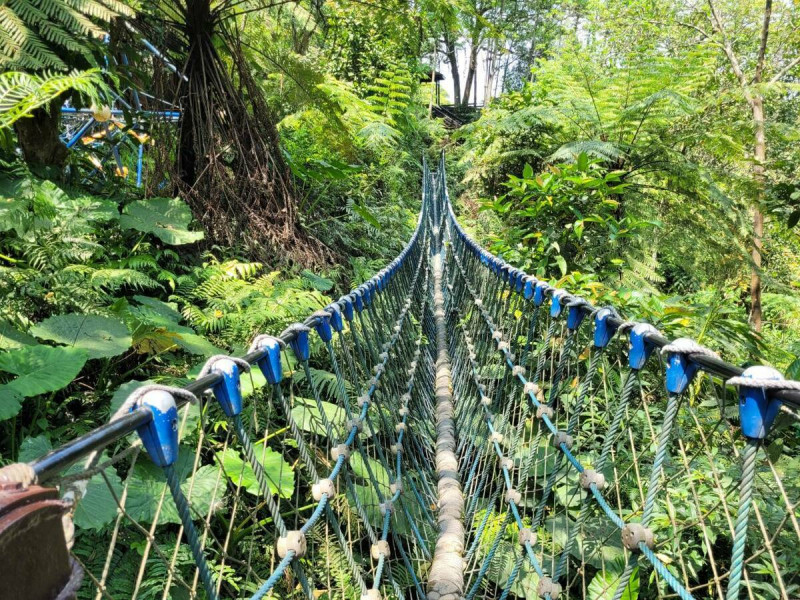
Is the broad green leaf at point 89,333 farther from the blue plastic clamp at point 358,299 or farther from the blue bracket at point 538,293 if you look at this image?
the blue bracket at point 538,293

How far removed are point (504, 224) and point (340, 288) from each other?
1757mm

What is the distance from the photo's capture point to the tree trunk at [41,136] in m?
1.91

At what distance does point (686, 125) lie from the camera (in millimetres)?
3729

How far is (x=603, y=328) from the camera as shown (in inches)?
37.4

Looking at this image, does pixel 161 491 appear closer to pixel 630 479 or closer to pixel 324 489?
pixel 324 489

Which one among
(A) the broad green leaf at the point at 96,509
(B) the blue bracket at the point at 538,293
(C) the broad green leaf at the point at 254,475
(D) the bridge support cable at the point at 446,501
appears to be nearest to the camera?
(A) the broad green leaf at the point at 96,509

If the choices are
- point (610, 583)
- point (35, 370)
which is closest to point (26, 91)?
point (35, 370)

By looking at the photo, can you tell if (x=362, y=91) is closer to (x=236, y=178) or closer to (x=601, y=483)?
(x=236, y=178)

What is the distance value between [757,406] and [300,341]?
70 cm

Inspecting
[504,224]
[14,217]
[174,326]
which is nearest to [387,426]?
[174,326]

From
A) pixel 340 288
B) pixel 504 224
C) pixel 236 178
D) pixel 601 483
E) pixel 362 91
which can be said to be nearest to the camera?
pixel 601 483

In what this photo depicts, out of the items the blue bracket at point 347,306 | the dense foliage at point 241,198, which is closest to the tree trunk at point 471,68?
the dense foliage at point 241,198

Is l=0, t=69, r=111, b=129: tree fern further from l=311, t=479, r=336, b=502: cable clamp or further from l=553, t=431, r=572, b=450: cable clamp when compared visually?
l=553, t=431, r=572, b=450: cable clamp

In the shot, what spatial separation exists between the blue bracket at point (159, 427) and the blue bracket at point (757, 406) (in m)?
0.53
